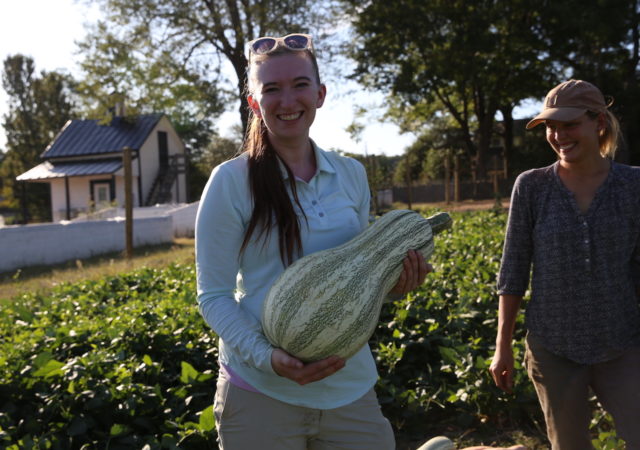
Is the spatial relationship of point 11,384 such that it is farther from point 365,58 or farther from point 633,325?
point 365,58

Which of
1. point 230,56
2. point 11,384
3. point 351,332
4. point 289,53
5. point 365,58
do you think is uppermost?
point 365,58

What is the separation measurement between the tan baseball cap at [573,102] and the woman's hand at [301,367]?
4.91ft

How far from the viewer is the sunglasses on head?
6.21 feet

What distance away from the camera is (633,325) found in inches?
96.7

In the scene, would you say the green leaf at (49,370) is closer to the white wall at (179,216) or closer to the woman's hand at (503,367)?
the woman's hand at (503,367)

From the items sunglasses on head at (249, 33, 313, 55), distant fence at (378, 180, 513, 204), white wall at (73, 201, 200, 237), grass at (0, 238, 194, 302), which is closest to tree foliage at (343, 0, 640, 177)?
distant fence at (378, 180, 513, 204)

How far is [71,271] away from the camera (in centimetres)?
1168

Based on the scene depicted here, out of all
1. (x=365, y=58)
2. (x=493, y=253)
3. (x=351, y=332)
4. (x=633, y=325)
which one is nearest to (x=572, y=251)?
(x=633, y=325)

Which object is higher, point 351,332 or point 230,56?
point 230,56

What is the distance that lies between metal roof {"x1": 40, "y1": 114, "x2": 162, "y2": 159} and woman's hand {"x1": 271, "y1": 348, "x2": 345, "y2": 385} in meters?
34.3

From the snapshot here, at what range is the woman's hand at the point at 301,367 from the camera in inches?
64.0

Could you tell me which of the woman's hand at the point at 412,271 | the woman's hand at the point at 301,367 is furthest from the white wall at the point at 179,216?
the woman's hand at the point at 301,367

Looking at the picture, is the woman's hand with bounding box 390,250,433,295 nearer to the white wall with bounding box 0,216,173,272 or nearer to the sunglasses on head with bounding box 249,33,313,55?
the sunglasses on head with bounding box 249,33,313,55

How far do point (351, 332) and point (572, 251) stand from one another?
1.20 m
